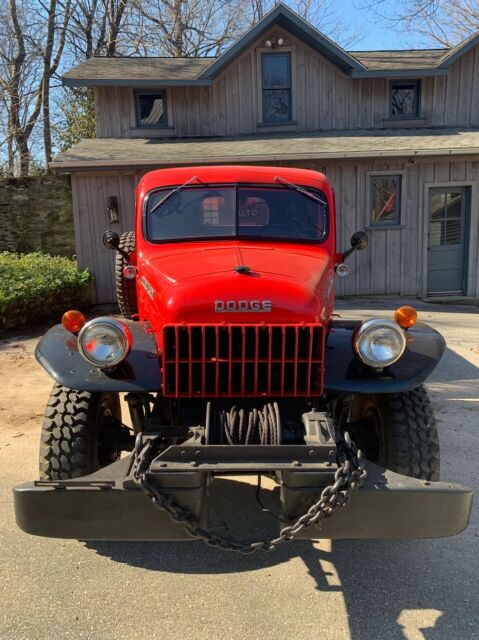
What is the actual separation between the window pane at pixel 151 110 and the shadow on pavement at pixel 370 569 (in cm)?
1018

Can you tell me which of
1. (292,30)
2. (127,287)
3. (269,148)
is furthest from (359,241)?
(292,30)

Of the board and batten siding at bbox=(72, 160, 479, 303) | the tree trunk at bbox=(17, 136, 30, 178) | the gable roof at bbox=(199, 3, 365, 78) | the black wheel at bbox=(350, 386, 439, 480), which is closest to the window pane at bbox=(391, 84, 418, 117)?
the gable roof at bbox=(199, 3, 365, 78)

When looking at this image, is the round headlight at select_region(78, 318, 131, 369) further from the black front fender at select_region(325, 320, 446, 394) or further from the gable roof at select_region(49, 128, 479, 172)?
the gable roof at select_region(49, 128, 479, 172)

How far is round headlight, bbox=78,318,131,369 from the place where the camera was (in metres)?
2.68

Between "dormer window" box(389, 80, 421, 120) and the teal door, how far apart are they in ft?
7.56

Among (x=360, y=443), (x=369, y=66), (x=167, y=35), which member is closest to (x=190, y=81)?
(x=369, y=66)

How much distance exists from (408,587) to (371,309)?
24.0 feet

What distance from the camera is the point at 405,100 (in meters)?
12.1

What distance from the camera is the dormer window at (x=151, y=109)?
11766mm

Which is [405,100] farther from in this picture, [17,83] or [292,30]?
[17,83]

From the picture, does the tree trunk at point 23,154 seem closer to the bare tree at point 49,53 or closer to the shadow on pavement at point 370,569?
the bare tree at point 49,53

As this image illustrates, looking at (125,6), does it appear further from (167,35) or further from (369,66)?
(369,66)

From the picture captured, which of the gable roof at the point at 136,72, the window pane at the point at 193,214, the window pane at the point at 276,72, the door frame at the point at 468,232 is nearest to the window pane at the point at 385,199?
the door frame at the point at 468,232

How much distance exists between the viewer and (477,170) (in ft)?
34.3
